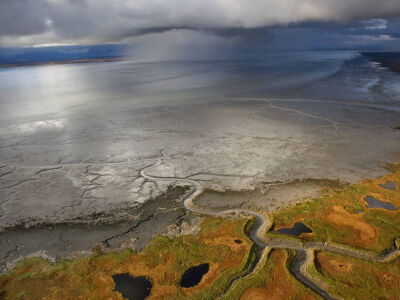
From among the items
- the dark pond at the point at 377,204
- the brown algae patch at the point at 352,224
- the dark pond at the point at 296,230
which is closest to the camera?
the brown algae patch at the point at 352,224

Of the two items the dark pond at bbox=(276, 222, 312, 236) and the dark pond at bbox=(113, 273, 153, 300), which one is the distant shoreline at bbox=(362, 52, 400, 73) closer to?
the dark pond at bbox=(276, 222, 312, 236)

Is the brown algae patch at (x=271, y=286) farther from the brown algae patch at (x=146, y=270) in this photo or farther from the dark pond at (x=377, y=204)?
the dark pond at (x=377, y=204)

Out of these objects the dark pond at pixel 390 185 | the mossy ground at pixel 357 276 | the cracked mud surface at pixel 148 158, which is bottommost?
the mossy ground at pixel 357 276

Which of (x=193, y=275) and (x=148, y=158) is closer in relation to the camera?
(x=193, y=275)

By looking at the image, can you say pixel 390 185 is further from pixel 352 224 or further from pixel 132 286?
pixel 132 286

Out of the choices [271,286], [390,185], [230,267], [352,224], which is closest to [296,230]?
[352,224]

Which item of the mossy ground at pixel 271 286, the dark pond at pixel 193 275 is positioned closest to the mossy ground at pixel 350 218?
the mossy ground at pixel 271 286

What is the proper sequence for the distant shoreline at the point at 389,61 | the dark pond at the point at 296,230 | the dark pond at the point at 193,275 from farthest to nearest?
the distant shoreline at the point at 389,61
the dark pond at the point at 296,230
the dark pond at the point at 193,275
